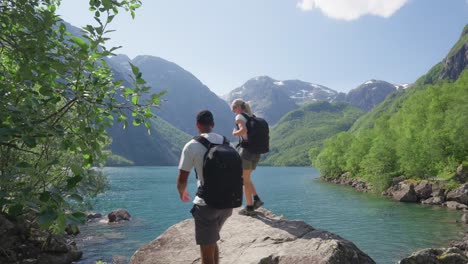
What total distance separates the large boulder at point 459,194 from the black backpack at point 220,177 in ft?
158

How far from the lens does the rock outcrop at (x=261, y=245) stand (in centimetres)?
846

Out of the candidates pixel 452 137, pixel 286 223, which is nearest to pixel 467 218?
pixel 452 137

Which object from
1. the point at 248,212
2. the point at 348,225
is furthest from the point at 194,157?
the point at 348,225

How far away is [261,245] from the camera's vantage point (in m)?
9.63

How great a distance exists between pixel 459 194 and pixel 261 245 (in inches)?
1802

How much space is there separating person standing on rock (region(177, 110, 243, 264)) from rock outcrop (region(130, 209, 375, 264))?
2.75m

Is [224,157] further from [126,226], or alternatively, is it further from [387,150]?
[387,150]

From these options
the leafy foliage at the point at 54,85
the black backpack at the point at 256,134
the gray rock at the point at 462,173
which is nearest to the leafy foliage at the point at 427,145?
the gray rock at the point at 462,173

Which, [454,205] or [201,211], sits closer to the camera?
[201,211]

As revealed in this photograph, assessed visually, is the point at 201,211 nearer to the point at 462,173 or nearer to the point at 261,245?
the point at 261,245

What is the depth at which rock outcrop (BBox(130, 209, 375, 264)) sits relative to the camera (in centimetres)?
846

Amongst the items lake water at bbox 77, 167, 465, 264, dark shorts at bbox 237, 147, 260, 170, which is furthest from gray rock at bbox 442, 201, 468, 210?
dark shorts at bbox 237, 147, 260, 170

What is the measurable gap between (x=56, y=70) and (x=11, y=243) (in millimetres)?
20484

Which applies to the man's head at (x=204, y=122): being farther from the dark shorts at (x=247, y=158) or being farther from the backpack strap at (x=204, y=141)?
the dark shorts at (x=247, y=158)
